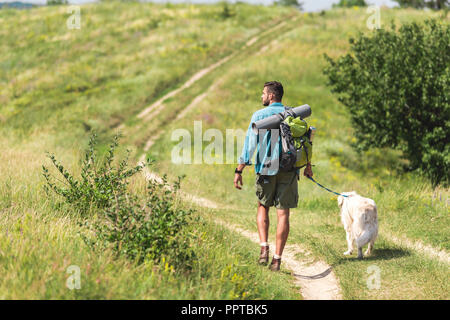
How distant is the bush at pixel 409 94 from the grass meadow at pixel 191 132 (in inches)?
43.1

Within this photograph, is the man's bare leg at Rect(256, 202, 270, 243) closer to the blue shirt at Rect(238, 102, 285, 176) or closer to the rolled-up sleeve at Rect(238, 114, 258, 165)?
the blue shirt at Rect(238, 102, 285, 176)

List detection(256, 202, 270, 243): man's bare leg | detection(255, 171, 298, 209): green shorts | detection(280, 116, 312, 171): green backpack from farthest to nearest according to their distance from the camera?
detection(256, 202, 270, 243): man's bare leg, detection(255, 171, 298, 209): green shorts, detection(280, 116, 312, 171): green backpack

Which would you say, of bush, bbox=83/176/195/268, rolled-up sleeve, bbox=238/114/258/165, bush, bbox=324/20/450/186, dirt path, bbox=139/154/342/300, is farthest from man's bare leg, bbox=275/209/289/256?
bush, bbox=324/20/450/186

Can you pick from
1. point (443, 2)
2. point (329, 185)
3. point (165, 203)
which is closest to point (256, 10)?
point (443, 2)

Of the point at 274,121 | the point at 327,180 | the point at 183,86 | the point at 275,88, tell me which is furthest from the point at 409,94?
the point at 183,86

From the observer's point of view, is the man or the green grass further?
the green grass

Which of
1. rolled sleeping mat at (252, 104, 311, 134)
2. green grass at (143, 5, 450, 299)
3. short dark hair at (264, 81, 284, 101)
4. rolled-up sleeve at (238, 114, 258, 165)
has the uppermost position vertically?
short dark hair at (264, 81, 284, 101)

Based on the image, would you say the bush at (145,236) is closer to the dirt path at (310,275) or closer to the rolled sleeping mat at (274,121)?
the dirt path at (310,275)

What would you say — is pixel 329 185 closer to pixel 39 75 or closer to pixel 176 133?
pixel 176 133

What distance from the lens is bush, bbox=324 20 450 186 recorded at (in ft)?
49.1

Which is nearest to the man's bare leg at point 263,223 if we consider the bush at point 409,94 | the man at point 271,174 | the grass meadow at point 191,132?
the man at point 271,174

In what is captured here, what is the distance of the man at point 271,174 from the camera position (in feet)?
19.5
